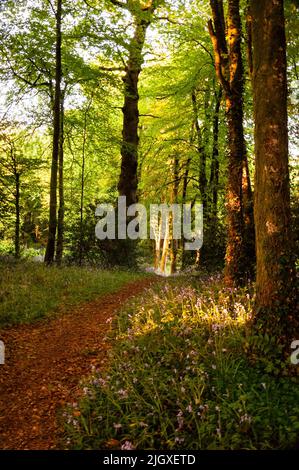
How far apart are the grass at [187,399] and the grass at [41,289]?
3.18 m

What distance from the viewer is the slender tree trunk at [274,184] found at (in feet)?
17.2

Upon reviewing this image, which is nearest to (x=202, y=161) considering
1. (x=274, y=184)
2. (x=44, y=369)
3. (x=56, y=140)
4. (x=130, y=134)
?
(x=130, y=134)

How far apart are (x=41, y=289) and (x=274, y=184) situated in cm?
716

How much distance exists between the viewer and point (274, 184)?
5.33 metres

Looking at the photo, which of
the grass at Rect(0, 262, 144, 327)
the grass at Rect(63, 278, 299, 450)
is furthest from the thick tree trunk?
the grass at Rect(63, 278, 299, 450)

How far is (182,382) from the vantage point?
183 inches

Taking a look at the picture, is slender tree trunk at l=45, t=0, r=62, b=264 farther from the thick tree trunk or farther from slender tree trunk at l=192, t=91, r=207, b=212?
slender tree trunk at l=192, t=91, r=207, b=212

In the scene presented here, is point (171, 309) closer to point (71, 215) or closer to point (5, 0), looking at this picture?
point (5, 0)

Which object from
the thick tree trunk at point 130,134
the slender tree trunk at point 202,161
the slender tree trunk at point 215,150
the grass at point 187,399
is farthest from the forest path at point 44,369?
the thick tree trunk at point 130,134

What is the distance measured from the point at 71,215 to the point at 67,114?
680 centimetres

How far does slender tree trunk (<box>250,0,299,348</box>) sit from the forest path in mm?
2885

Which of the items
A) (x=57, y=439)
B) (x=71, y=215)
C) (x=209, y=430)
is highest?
(x=71, y=215)

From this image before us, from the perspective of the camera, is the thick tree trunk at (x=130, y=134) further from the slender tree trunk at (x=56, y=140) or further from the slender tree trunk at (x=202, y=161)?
the slender tree trunk at (x=56, y=140)

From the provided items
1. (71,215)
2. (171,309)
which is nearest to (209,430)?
(171,309)
